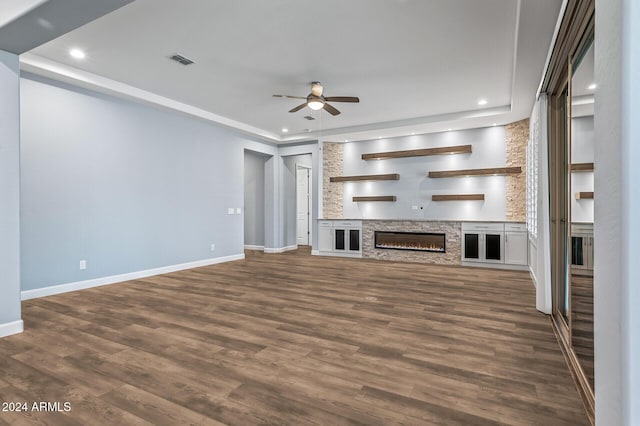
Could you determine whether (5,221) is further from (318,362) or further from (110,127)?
(318,362)

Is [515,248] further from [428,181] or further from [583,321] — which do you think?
[583,321]

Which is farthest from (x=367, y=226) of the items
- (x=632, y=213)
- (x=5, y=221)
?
(x=632, y=213)

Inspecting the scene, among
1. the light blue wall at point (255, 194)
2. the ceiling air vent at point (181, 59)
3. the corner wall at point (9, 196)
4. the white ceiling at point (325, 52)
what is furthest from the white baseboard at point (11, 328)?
the light blue wall at point (255, 194)

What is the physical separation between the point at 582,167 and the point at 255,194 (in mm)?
8021

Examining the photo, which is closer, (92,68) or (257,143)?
(92,68)

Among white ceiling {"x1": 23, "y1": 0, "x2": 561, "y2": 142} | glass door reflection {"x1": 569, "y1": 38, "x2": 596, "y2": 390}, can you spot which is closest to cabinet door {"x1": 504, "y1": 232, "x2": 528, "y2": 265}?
white ceiling {"x1": 23, "y1": 0, "x2": 561, "y2": 142}

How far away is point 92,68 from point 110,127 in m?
0.91

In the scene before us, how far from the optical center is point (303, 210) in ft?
35.3

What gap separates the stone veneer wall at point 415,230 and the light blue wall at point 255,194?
3015 millimetres

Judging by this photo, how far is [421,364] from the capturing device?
→ 7.94 feet

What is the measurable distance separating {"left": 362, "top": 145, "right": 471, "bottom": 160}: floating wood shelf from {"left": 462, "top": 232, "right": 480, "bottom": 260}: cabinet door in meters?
1.76

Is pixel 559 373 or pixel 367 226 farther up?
pixel 367 226

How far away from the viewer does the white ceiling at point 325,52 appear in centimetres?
323

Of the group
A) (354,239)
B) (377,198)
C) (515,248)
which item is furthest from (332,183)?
(515,248)
